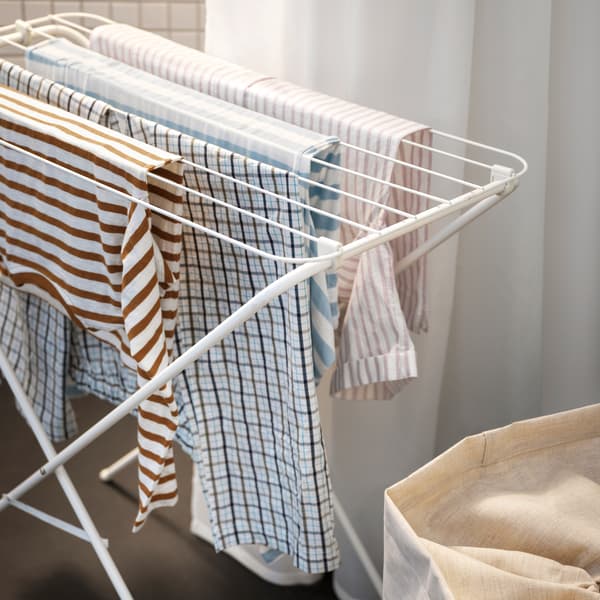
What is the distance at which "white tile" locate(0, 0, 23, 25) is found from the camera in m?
2.17

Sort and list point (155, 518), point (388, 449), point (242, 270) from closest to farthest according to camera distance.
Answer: point (242, 270)
point (388, 449)
point (155, 518)

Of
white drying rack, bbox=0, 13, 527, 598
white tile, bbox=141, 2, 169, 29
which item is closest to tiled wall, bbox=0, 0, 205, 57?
white tile, bbox=141, 2, 169, 29

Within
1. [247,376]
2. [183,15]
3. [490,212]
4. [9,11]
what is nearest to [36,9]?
[9,11]

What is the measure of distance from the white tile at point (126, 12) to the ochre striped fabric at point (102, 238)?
48.2 inches

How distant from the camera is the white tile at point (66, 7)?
88.0 inches

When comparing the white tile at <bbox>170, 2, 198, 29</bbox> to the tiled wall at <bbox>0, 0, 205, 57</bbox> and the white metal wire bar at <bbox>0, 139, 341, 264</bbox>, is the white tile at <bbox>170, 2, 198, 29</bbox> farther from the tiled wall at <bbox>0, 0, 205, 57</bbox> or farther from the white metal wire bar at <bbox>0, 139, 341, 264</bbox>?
the white metal wire bar at <bbox>0, 139, 341, 264</bbox>

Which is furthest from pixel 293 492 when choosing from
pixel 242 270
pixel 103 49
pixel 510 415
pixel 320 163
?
pixel 103 49

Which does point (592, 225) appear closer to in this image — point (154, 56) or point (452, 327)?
point (452, 327)

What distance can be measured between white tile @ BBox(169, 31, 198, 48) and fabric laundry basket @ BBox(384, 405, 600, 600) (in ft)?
5.60

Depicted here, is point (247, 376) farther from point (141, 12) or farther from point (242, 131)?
point (141, 12)

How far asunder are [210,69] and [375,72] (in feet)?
0.84

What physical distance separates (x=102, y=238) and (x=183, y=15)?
1.50 meters

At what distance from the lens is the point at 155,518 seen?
1.92 meters

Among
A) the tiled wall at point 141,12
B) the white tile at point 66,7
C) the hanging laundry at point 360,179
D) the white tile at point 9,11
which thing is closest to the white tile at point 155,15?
the tiled wall at point 141,12
